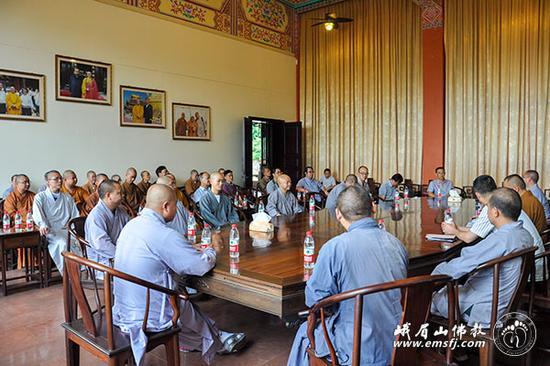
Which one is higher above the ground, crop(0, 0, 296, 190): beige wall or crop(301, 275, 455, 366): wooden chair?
crop(0, 0, 296, 190): beige wall

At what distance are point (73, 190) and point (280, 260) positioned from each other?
449 centimetres

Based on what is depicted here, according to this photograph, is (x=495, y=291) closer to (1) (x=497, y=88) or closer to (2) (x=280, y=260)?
(2) (x=280, y=260)

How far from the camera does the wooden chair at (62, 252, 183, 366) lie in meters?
1.73

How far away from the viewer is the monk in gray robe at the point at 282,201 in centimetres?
457

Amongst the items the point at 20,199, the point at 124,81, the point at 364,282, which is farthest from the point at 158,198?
the point at 124,81

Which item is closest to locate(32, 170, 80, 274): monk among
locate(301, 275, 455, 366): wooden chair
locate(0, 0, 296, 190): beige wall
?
locate(0, 0, 296, 190): beige wall

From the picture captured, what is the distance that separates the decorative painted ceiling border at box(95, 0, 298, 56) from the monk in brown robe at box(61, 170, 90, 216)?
2.98 metres

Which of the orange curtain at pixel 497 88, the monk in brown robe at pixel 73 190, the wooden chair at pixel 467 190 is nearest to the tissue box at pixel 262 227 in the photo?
the monk in brown robe at pixel 73 190

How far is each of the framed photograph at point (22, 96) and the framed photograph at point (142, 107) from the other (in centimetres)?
125

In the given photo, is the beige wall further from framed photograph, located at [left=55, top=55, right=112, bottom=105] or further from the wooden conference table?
the wooden conference table

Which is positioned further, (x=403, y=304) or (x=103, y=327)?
(x=103, y=327)

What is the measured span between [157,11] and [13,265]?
4788 mm

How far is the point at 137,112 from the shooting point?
286 inches

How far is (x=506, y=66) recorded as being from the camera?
25.5 feet
